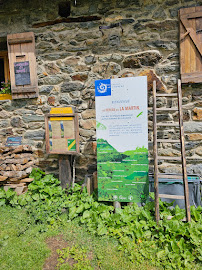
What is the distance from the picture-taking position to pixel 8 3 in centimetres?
381

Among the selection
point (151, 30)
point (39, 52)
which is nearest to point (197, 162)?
point (151, 30)

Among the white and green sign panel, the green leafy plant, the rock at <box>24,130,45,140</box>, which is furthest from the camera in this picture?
the green leafy plant

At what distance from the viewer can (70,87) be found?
3.71 metres

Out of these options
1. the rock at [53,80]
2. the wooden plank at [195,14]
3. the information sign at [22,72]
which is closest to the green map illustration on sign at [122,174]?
the rock at [53,80]

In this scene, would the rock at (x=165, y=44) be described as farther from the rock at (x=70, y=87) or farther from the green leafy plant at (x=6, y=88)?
the green leafy plant at (x=6, y=88)

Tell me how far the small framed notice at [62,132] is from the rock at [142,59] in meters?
1.29

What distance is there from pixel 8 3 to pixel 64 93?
2.06 m

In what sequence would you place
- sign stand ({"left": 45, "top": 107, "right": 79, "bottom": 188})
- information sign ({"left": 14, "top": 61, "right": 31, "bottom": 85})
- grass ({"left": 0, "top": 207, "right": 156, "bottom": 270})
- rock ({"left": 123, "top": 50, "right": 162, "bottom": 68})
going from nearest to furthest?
grass ({"left": 0, "top": 207, "right": 156, "bottom": 270})
sign stand ({"left": 45, "top": 107, "right": 79, "bottom": 188})
rock ({"left": 123, "top": 50, "right": 162, "bottom": 68})
information sign ({"left": 14, "top": 61, "right": 31, "bottom": 85})

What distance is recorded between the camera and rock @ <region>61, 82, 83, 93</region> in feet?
12.0

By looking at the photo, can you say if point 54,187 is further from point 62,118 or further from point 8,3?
point 8,3

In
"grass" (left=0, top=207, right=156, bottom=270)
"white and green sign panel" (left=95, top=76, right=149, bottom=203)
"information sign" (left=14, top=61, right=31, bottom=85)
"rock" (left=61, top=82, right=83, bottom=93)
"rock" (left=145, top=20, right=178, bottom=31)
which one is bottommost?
"grass" (left=0, top=207, right=156, bottom=270)

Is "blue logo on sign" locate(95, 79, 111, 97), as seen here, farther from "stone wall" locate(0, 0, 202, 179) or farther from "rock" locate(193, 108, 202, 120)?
"rock" locate(193, 108, 202, 120)

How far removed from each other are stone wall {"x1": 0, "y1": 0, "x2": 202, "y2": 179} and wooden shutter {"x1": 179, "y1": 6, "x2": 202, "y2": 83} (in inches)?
4.6

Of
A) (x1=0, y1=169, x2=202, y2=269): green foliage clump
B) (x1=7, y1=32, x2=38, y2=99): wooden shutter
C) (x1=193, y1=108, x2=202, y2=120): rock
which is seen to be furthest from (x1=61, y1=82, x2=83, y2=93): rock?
(x1=193, y1=108, x2=202, y2=120): rock
